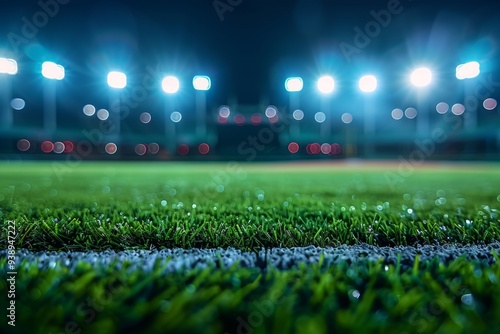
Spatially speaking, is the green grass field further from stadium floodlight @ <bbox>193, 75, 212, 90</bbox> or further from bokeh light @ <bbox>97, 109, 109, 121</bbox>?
bokeh light @ <bbox>97, 109, 109, 121</bbox>

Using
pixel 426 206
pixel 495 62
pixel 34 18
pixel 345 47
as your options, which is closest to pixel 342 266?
pixel 426 206

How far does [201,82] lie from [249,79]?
441cm

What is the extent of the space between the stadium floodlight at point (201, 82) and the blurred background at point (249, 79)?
0.42 feet

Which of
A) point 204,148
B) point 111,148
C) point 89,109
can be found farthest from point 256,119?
point 89,109

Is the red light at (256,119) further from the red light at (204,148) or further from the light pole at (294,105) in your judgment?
the red light at (204,148)

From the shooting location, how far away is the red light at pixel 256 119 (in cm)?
2910

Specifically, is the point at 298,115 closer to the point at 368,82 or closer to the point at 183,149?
the point at 368,82

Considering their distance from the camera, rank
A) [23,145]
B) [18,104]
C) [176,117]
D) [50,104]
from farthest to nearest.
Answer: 1. [176,117]
2. [50,104]
3. [18,104]
4. [23,145]

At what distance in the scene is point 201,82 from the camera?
2684 centimetres

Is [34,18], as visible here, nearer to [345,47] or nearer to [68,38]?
[68,38]

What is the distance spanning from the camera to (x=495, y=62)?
961 inches

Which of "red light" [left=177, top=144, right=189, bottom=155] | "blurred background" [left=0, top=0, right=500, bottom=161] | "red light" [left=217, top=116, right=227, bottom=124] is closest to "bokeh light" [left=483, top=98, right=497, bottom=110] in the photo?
"blurred background" [left=0, top=0, right=500, bottom=161]

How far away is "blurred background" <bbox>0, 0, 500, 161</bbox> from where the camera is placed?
51.3 ft

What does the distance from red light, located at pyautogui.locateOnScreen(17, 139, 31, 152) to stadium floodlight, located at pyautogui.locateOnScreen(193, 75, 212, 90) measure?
15.6 m
